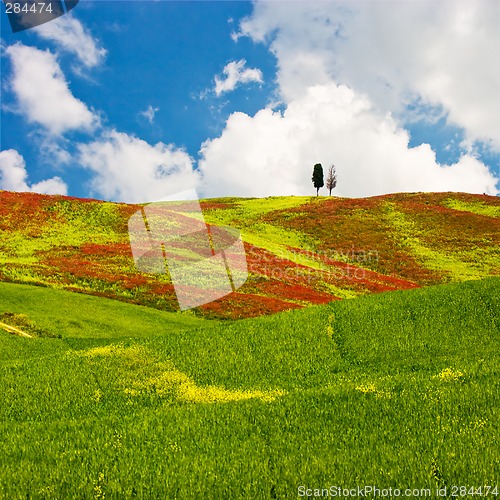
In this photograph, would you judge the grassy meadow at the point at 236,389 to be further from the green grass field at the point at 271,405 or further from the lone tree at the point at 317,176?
the lone tree at the point at 317,176

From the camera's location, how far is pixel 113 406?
14758mm

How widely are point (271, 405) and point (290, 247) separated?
2504 inches

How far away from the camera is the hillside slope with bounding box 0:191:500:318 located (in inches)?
1714

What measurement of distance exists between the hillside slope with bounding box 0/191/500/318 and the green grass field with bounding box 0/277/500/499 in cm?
1730

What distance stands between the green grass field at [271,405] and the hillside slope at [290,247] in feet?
56.8

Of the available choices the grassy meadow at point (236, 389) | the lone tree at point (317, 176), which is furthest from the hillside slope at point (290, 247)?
the lone tree at point (317, 176)

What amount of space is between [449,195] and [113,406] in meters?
112

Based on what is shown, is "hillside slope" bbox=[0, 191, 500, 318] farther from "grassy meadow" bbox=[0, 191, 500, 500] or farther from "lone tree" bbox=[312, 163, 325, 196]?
"lone tree" bbox=[312, 163, 325, 196]

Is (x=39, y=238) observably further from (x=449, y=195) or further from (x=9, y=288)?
(x=449, y=195)

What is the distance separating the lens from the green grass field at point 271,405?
27.7ft

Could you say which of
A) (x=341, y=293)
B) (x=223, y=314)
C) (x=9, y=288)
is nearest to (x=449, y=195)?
(x=341, y=293)

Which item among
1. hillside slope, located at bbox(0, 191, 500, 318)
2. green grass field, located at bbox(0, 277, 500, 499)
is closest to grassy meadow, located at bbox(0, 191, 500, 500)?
green grass field, located at bbox(0, 277, 500, 499)

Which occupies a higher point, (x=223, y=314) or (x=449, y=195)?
(x=449, y=195)

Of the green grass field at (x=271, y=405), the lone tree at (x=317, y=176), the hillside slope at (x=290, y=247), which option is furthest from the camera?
the lone tree at (x=317, y=176)
